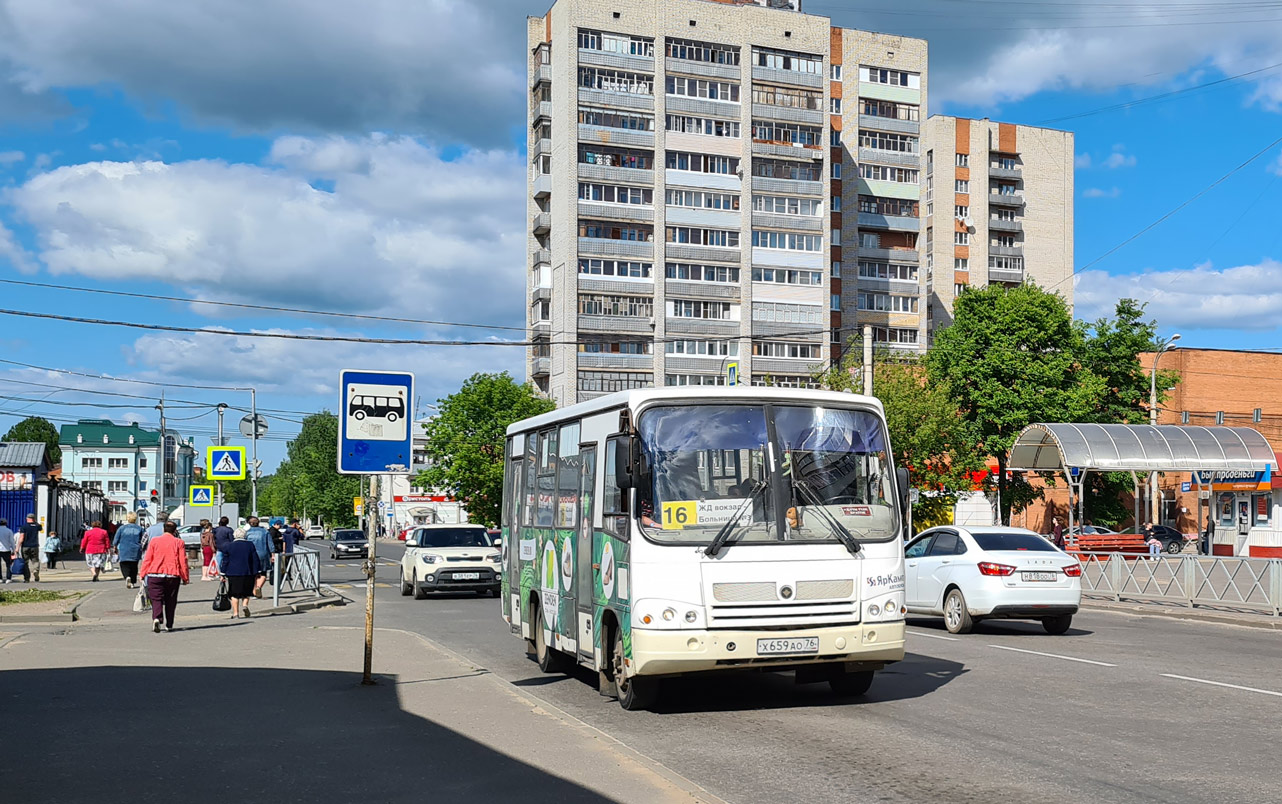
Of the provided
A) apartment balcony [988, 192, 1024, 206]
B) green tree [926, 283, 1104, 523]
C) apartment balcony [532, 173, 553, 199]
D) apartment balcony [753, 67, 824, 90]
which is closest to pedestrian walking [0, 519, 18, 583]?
green tree [926, 283, 1104, 523]

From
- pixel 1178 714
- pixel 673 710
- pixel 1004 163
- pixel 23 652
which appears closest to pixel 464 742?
pixel 673 710

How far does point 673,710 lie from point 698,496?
1.98 m

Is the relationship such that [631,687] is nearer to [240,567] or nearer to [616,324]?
[240,567]

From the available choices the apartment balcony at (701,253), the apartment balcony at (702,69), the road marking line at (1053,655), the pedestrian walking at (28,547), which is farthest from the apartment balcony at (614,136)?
the road marking line at (1053,655)

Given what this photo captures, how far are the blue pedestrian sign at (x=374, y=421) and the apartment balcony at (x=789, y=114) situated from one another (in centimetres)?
7730

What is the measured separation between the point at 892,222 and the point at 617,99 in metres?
24.0

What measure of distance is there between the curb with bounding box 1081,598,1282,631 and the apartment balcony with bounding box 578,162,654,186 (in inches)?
2359

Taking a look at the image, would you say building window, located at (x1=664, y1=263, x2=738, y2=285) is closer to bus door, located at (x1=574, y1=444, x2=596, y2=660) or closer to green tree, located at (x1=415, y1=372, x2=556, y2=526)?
green tree, located at (x1=415, y1=372, x2=556, y2=526)

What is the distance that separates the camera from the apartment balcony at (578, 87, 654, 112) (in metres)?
82.4

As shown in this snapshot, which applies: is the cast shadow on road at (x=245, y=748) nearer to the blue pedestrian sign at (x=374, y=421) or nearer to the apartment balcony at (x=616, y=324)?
the blue pedestrian sign at (x=374, y=421)

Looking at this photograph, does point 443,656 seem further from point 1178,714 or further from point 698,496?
point 1178,714

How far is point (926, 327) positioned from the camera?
313ft

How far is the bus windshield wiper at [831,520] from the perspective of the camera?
10.8 m

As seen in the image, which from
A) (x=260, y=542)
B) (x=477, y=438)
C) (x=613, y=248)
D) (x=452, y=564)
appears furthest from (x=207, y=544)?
(x=613, y=248)
